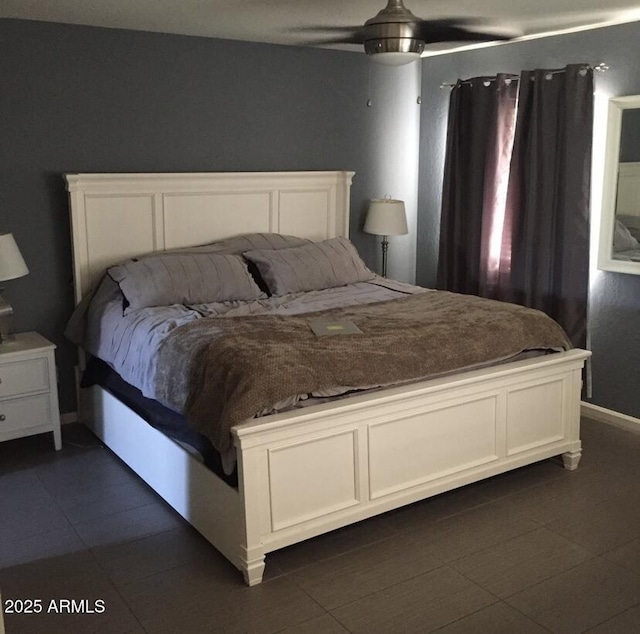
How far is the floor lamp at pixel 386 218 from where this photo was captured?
4824 mm

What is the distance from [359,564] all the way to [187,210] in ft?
7.71

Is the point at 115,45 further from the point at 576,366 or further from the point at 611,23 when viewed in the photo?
the point at 576,366

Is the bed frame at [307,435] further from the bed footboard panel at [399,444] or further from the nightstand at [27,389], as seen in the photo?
the nightstand at [27,389]

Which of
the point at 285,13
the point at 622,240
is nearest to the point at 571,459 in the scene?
the point at 622,240

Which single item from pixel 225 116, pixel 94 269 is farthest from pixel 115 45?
pixel 94 269

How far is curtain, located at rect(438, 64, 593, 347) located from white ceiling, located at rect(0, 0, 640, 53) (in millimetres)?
328

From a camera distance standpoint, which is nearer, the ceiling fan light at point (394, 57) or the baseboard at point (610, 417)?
the ceiling fan light at point (394, 57)

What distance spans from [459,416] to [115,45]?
104 inches

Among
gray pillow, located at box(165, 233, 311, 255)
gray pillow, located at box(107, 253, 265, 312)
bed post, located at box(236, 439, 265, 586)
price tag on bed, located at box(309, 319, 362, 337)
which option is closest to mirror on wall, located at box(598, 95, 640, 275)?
price tag on bed, located at box(309, 319, 362, 337)

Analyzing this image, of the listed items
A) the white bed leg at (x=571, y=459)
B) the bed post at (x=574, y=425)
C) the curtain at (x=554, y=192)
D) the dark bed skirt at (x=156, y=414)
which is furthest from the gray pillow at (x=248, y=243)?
the white bed leg at (x=571, y=459)

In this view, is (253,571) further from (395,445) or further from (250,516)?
(395,445)

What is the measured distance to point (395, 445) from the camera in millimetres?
2971

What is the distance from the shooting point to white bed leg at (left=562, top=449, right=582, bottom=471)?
3.51 meters

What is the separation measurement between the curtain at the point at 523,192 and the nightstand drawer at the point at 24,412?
2.60m
